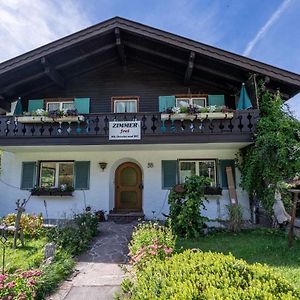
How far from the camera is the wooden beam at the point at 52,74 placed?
33.7 feet

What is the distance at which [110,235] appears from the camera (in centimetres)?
799

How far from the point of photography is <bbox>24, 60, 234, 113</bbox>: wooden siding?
11.4 metres

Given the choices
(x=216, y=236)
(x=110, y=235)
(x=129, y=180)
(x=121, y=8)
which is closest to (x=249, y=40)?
(x=121, y=8)

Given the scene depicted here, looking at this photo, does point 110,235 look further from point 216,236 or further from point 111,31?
point 111,31

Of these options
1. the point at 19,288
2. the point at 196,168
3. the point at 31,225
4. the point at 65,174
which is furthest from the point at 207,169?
the point at 19,288

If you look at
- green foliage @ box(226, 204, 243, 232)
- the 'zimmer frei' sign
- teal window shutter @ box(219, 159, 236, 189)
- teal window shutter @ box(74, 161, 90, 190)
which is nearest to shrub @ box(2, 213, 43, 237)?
teal window shutter @ box(74, 161, 90, 190)

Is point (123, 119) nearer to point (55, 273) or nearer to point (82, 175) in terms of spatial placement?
point (82, 175)

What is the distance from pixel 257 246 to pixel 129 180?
6.06 meters

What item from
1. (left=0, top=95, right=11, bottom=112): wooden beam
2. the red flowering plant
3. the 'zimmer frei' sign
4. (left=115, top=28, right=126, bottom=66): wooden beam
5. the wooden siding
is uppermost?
(left=115, top=28, right=126, bottom=66): wooden beam

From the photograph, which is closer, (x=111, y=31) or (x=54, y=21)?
(x=54, y=21)

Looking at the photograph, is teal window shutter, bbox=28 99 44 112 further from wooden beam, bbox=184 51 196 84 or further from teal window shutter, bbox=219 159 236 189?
teal window shutter, bbox=219 159 236 189

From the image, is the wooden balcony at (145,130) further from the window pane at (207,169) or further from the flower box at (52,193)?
the flower box at (52,193)

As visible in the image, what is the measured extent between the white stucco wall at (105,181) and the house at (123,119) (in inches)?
1.6

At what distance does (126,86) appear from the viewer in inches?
455
